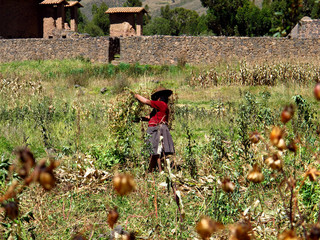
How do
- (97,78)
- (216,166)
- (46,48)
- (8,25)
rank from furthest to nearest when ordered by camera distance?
(8,25) → (46,48) → (97,78) → (216,166)

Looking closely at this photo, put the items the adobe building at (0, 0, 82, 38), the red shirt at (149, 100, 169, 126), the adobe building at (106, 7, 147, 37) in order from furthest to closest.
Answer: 1. the adobe building at (0, 0, 82, 38)
2. the adobe building at (106, 7, 147, 37)
3. the red shirt at (149, 100, 169, 126)

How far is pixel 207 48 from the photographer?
22344 mm

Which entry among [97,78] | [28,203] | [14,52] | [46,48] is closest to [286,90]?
[97,78]

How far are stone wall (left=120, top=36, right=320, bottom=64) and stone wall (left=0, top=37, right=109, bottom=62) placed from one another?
46.6 inches

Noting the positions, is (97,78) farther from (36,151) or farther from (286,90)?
(36,151)

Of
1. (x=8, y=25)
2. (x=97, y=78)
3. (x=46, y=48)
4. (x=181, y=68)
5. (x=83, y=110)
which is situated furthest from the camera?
(x=8, y=25)

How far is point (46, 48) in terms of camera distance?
81.3 ft

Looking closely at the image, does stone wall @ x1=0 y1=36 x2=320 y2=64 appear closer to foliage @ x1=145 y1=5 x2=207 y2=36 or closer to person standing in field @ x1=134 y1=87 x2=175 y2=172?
person standing in field @ x1=134 y1=87 x2=175 y2=172

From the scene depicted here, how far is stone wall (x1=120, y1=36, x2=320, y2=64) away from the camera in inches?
861

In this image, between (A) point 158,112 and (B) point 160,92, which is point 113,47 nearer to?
(B) point 160,92

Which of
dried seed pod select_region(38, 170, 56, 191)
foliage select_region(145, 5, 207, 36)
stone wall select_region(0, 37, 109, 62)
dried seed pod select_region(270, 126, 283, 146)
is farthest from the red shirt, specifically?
foliage select_region(145, 5, 207, 36)

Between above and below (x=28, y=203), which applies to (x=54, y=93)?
below

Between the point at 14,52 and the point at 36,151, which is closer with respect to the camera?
the point at 36,151

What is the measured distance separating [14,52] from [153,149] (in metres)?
22.0
